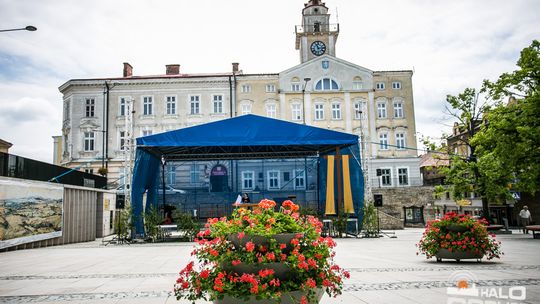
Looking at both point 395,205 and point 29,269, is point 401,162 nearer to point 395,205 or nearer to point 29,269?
point 395,205

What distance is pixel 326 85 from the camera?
120ft

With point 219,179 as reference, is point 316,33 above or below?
above

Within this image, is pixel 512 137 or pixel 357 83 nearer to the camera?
pixel 512 137

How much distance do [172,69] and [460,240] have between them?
3537 cm

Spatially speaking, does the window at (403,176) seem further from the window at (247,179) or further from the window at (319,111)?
the window at (247,179)

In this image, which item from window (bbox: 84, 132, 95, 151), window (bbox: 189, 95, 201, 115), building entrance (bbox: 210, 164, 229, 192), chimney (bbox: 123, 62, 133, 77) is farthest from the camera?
chimney (bbox: 123, 62, 133, 77)

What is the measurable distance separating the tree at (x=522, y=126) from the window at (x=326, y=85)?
17.6 metres

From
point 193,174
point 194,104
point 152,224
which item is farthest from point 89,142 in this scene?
point 152,224

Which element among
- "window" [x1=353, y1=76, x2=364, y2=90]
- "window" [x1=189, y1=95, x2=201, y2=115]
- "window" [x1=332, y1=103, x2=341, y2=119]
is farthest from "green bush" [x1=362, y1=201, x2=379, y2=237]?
"window" [x1=189, y1=95, x2=201, y2=115]

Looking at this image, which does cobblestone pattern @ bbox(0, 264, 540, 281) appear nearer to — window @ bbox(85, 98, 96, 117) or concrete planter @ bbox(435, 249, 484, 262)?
concrete planter @ bbox(435, 249, 484, 262)

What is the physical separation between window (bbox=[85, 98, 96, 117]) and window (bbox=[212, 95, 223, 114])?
1024 cm

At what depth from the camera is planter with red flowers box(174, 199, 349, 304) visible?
3.88 meters

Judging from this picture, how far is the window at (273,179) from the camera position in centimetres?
2852

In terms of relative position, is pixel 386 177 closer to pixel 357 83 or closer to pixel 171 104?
pixel 357 83
